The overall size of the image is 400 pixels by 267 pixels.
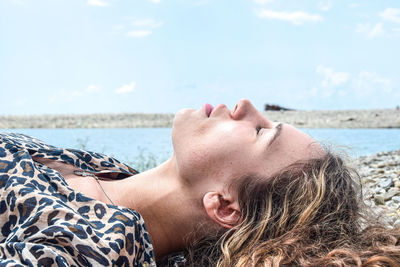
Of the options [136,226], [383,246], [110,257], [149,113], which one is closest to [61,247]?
[110,257]

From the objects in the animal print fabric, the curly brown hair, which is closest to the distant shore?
the curly brown hair

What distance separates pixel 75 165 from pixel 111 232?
83 centimetres

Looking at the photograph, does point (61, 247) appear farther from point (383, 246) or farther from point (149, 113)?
point (149, 113)

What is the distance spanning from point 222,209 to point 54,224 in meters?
0.84

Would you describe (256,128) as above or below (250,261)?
above

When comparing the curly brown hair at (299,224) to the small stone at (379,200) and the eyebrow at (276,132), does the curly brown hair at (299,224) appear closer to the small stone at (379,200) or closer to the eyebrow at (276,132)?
the eyebrow at (276,132)

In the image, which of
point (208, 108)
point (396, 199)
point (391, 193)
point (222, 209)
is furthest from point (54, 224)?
point (391, 193)

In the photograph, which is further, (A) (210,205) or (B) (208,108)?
(B) (208,108)

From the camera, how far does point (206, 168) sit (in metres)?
2.08

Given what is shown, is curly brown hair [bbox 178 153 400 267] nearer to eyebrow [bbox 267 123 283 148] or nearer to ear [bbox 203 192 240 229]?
ear [bbox 203 192 240 229]

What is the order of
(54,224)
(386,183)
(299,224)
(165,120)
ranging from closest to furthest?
(54,224), (299,224), (386,183), (165,120)

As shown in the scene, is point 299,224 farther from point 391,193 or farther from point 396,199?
point 391,193

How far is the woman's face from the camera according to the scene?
2.08 metres

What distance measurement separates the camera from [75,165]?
2531 mm
